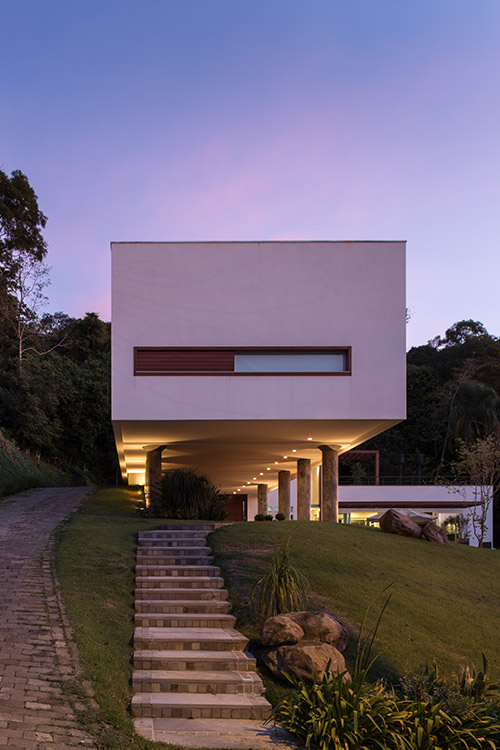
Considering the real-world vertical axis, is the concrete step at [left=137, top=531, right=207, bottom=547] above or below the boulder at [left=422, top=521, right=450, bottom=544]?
above

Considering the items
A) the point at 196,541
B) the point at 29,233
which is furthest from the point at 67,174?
the point at 196,541

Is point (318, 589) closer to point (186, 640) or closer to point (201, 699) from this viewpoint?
point (186, 640)

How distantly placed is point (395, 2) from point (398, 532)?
1178cm

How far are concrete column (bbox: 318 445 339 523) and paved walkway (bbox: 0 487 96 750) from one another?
348 inches

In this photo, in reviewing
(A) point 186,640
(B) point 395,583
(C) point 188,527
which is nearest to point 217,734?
(A) point 186,640

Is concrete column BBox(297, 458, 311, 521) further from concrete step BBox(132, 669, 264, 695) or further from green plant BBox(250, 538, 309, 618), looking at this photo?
concrete step BBox(132, 669, 264, 695)

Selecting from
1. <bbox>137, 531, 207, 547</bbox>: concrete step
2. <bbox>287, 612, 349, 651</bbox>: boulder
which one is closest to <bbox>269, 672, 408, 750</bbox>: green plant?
<bbox>287, 612, 349, 651</bbox>: boulder

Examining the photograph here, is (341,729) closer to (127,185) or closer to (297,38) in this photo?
(297,38)

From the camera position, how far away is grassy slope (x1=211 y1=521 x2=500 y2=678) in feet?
23.4

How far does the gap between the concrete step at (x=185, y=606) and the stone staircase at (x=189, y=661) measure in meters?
0.01

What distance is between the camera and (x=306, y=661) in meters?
5.61

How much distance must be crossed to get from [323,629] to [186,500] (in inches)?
345

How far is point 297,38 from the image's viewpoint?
13.3 metres

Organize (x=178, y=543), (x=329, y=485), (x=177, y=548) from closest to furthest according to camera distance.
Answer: (x=177, y=548)
(x=178, y=543)
(x=329, y=485)
